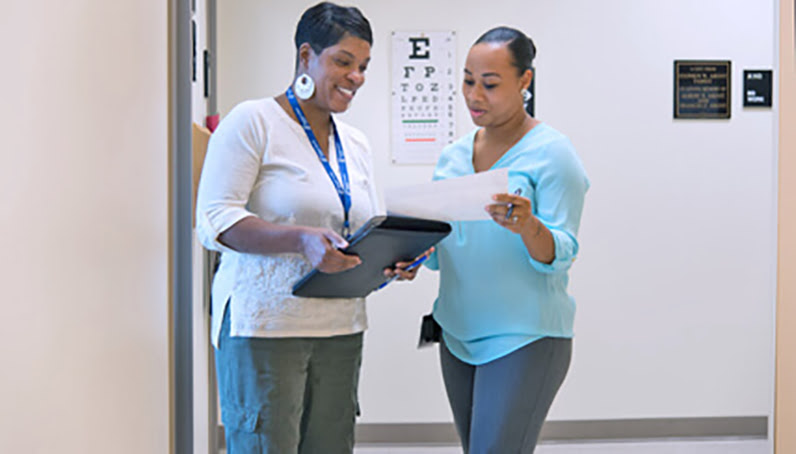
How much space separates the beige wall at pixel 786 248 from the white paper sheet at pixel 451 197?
2.79 feet

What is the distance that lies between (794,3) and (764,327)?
223 centimetres

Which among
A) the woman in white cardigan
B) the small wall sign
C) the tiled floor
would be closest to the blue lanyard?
the woman in white cardigan

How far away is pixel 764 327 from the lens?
12.2ft

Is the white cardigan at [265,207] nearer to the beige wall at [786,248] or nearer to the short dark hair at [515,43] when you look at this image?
the short dark hair at [515,43]

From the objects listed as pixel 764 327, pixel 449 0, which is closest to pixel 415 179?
pixel 449 0

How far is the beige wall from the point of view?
1885 millimetres

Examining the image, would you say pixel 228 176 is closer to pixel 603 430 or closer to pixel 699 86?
pixel 603 430

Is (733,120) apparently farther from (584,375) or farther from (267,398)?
(267,398)

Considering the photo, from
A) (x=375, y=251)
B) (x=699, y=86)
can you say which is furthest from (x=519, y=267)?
(x=699, y=86)

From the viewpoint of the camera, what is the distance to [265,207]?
1.55 m

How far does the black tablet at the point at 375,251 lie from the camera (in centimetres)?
144

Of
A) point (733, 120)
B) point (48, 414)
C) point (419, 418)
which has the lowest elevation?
point (419, 418)

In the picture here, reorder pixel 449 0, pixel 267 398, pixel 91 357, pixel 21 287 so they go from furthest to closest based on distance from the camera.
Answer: pixel 449 0, pixel 267 398, pixel 91 357, pixel 21 287

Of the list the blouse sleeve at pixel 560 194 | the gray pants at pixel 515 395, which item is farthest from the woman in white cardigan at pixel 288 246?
the blouse sleeve at pixel 560 194
